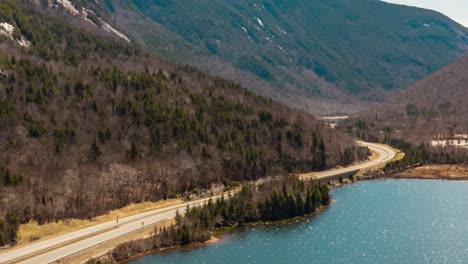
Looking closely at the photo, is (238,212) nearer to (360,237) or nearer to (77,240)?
(360,237)

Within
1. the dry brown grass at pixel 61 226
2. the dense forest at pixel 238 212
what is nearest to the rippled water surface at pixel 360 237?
the dense forest at pixel 238 212

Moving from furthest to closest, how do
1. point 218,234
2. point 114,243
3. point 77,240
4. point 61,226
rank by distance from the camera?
point 218,234
point 61,226
point 77,240
point 114,243

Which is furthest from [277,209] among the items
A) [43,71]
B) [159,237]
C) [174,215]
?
[43,71]

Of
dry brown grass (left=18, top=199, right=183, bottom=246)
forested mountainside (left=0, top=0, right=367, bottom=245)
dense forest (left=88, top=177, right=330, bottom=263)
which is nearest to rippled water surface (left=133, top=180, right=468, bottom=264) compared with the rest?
dense forest (left=88, top=177, right=330, bottom=263)

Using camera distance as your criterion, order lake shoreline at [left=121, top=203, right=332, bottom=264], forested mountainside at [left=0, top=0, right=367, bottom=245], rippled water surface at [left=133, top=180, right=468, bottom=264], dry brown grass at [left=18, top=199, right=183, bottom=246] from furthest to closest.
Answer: forested mountainside at [left=0, top=0, right=367, bottom=245]
dry brown grass at [left=18, top=199, right=183, bottom=246]
lake shoreline at [left=121, top=203, right=332, bottom=264]
rippled water surface at [left=133, top=180, right=468, bottom=264]

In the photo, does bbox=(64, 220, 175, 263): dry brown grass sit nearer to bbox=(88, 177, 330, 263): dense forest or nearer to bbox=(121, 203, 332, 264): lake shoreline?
bbox=(88, 177, 330, 263): dense forest

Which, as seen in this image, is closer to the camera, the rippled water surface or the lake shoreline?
the rippled water surface

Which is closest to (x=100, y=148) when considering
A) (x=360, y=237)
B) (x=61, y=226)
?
(x=61, y=226)

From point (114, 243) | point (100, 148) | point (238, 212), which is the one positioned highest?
point (100, 148)
